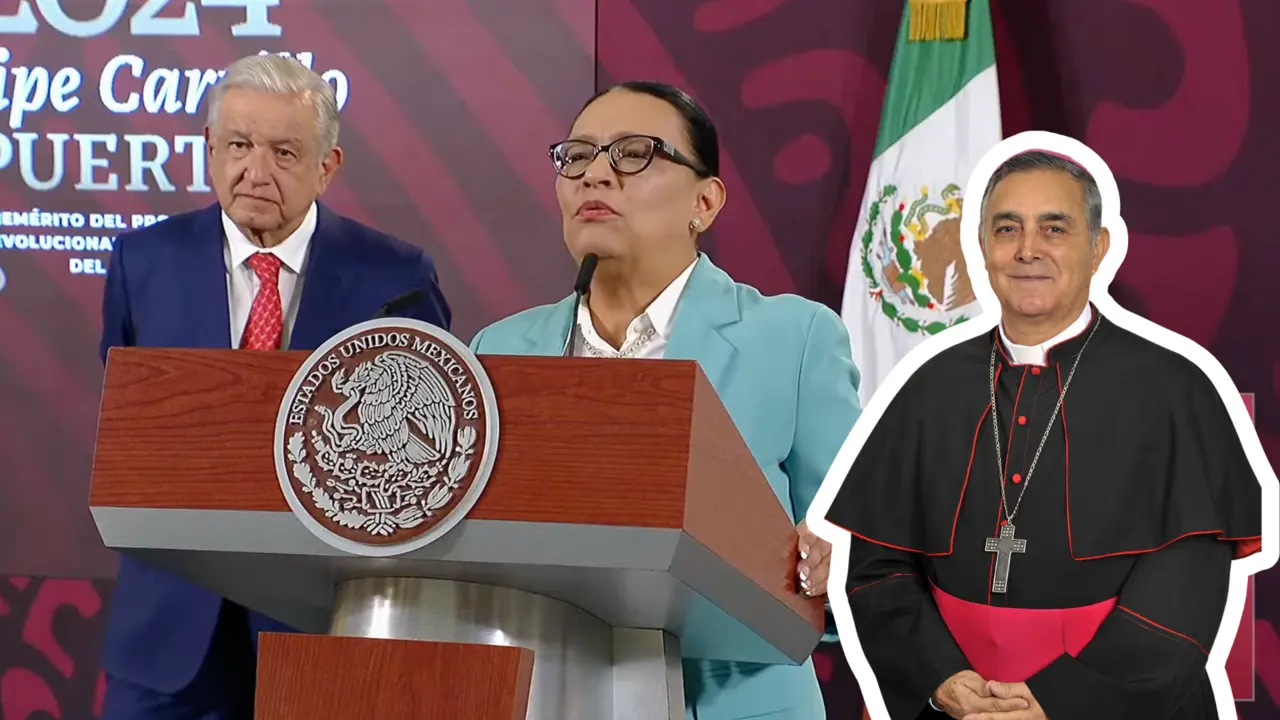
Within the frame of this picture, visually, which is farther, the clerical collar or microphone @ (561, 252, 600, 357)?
microphone @ (561, 252, 600, 357)

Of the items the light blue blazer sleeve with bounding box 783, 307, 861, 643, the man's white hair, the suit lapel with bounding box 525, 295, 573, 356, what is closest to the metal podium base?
the light blue blazer sleeve with bounding box 783, 307, 861, 643

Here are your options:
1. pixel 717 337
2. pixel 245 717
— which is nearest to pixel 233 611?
pixel 245 717

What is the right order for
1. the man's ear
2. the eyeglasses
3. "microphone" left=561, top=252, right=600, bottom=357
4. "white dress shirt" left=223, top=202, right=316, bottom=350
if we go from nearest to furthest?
the man's ear < "microphone" left=561, top=252, right=600, bottom=357 < the eyeglasses < "white dress shirt" left=223, top=202, right=316, bottom=350

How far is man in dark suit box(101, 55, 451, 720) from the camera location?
2.12 metres

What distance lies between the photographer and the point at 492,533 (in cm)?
113

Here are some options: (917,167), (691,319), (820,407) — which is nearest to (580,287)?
(691,319)

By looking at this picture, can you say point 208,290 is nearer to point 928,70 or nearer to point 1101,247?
point 1101,247

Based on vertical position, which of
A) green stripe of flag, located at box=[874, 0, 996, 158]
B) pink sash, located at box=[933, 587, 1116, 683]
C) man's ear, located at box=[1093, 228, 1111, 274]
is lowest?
pink sash, located at box=[933, 587, 1116, 683]

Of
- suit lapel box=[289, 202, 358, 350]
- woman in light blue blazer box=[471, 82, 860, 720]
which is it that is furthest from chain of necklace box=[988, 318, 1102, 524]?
suit lapel box=[289, 202, 358, 350]

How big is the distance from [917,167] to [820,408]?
6.03 ft

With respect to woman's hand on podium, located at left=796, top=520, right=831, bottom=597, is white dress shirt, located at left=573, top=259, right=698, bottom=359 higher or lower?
higher

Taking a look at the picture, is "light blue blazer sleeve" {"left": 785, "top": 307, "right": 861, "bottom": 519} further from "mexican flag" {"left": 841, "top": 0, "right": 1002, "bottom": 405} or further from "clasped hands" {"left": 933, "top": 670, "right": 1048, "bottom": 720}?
"mexican flag" {"left": 841, "top": 0, "right": 1002, "bottom": 405}

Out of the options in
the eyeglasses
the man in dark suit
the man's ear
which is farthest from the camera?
the man in dark suit

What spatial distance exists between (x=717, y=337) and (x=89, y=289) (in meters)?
2.83
